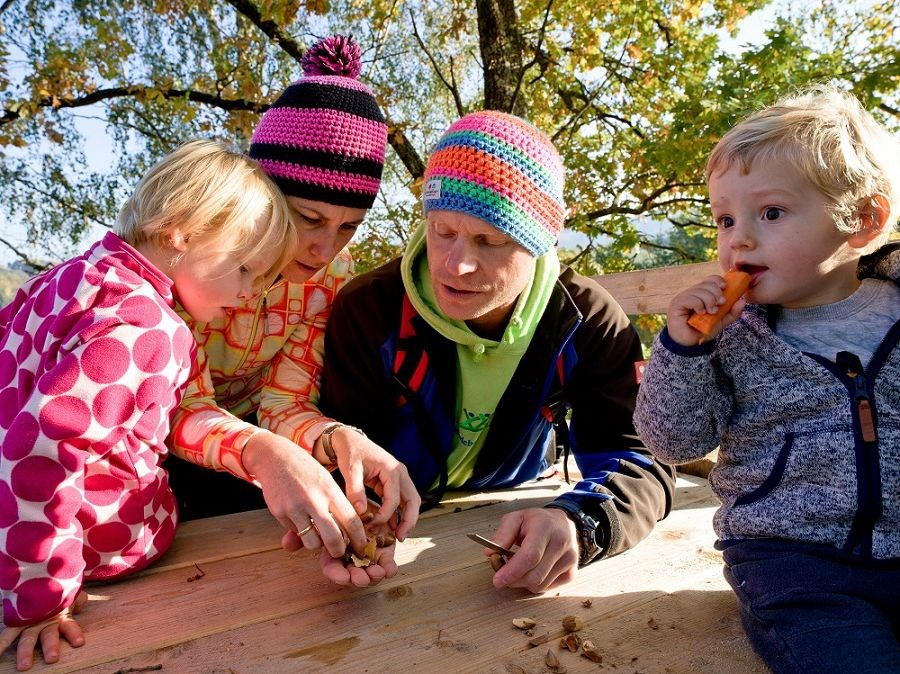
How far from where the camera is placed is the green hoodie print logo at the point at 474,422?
217 centimetres

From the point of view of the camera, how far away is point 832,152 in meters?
1.51

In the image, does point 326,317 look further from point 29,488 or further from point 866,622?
point 866,622

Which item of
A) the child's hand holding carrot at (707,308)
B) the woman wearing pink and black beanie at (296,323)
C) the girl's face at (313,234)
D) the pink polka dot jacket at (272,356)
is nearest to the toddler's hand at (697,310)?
the child's hand holding carrot at (707,308)

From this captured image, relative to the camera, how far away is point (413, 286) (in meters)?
2.11

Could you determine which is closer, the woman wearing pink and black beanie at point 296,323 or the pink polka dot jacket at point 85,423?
the pink polka dot jacket at point 85,423

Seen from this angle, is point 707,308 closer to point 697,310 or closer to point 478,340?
point 697,310

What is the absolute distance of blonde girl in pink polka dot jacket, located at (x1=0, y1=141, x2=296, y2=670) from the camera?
53.9 inches

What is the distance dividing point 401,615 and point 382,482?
304 millimetres

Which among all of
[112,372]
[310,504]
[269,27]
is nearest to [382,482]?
[310,504]

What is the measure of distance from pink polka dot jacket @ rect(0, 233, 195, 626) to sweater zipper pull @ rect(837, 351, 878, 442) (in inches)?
59.1

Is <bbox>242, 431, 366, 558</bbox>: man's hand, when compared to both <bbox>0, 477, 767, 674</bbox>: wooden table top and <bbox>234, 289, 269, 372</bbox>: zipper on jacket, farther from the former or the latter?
<bbox>234, 289, 269, 372</bbox>: zipper on jacket

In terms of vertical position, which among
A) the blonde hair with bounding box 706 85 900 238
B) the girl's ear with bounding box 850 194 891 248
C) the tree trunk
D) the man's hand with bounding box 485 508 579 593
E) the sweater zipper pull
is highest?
the tree trunk

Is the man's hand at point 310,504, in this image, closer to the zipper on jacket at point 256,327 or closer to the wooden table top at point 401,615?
the wooden table top at point 401,615

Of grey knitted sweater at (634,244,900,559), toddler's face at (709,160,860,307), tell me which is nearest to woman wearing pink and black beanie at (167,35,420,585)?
grey knitted sweater at (634,244,900,559)
